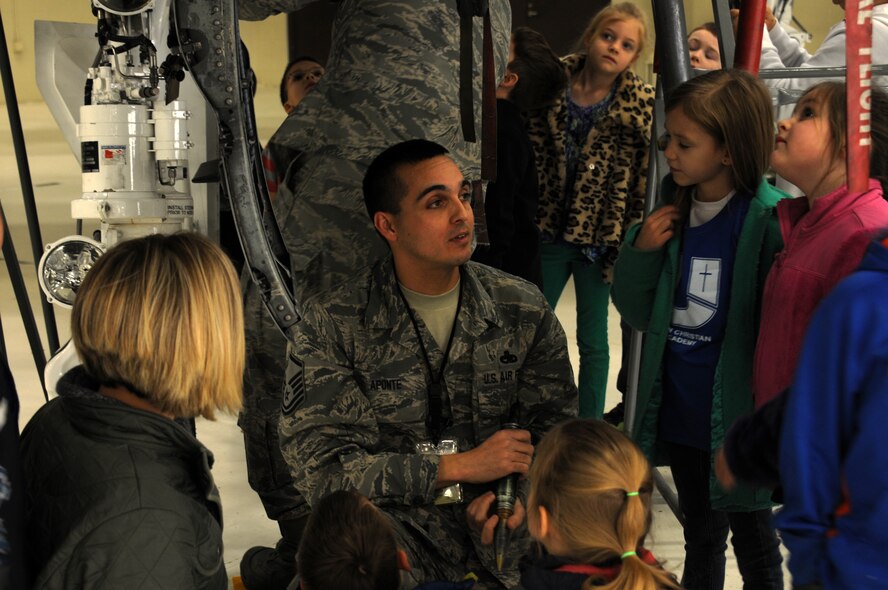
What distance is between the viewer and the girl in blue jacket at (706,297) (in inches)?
82.4

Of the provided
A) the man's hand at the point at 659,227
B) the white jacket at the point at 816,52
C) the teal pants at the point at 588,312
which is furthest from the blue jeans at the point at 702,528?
the teal pants at the point at 588,312

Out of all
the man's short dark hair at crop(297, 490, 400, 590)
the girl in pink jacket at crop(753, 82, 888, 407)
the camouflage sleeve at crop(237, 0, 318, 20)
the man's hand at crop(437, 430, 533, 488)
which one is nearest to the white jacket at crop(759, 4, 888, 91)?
the girl in pink jacket at crop(753, 82, 888, 407)

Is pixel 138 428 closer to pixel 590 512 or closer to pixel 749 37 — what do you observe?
pixel 590 512

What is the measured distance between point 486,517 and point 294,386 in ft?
1.47

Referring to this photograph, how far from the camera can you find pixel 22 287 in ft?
9.04

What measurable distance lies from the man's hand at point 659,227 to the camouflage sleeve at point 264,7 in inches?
33.9

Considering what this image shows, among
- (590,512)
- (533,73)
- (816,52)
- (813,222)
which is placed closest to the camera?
(590,512)

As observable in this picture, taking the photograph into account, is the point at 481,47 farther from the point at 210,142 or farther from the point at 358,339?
the point at 210,142

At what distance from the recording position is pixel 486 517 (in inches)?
76.3

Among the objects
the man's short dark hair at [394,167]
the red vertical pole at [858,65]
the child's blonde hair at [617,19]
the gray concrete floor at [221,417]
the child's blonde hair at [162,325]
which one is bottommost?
the gray concrete floor at [221,417]

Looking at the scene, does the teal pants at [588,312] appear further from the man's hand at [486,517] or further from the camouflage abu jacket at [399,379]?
the man's hand at [486,517]

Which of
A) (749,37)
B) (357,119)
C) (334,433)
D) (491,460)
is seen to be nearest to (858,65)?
(749,37)

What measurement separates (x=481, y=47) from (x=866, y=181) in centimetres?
122

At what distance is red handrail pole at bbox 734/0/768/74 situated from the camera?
6.59 feet
